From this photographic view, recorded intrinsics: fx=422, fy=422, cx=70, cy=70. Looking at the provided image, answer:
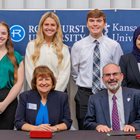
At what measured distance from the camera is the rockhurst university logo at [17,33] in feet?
15.2

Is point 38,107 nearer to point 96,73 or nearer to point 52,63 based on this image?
point 52,63

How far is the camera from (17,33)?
4648 millimetres

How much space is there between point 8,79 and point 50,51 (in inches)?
19.6

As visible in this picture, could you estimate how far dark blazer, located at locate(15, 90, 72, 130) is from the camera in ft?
11.5

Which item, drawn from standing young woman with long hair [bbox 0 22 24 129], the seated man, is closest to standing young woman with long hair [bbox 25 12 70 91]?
standing young woman with long hair [bbox 0 22 24 129]

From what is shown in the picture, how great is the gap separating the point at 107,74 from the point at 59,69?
0.72 meters

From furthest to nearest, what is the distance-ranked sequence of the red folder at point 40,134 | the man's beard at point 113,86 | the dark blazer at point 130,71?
the dark blazer at point 130,71
the man's beard at point 113,86
the red folder at point 40,134

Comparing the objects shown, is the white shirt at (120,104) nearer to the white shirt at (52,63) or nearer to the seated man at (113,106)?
the seated man at (113,106)

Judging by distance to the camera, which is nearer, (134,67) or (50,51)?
(134,67)

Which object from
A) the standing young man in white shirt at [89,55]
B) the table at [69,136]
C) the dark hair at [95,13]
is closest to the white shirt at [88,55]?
the standing young man in white shirt at [89,55]

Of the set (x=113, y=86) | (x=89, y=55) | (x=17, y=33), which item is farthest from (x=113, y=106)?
(x=17, y=33)

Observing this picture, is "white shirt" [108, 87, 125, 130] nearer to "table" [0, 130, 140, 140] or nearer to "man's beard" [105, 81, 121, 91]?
"man's beard" [105, 81, 121, 91]

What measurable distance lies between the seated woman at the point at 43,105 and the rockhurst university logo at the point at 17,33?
3.71 ft

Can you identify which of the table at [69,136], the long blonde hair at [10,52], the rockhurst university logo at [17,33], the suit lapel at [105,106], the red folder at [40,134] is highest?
the rockhurst university logo at [17,33]
